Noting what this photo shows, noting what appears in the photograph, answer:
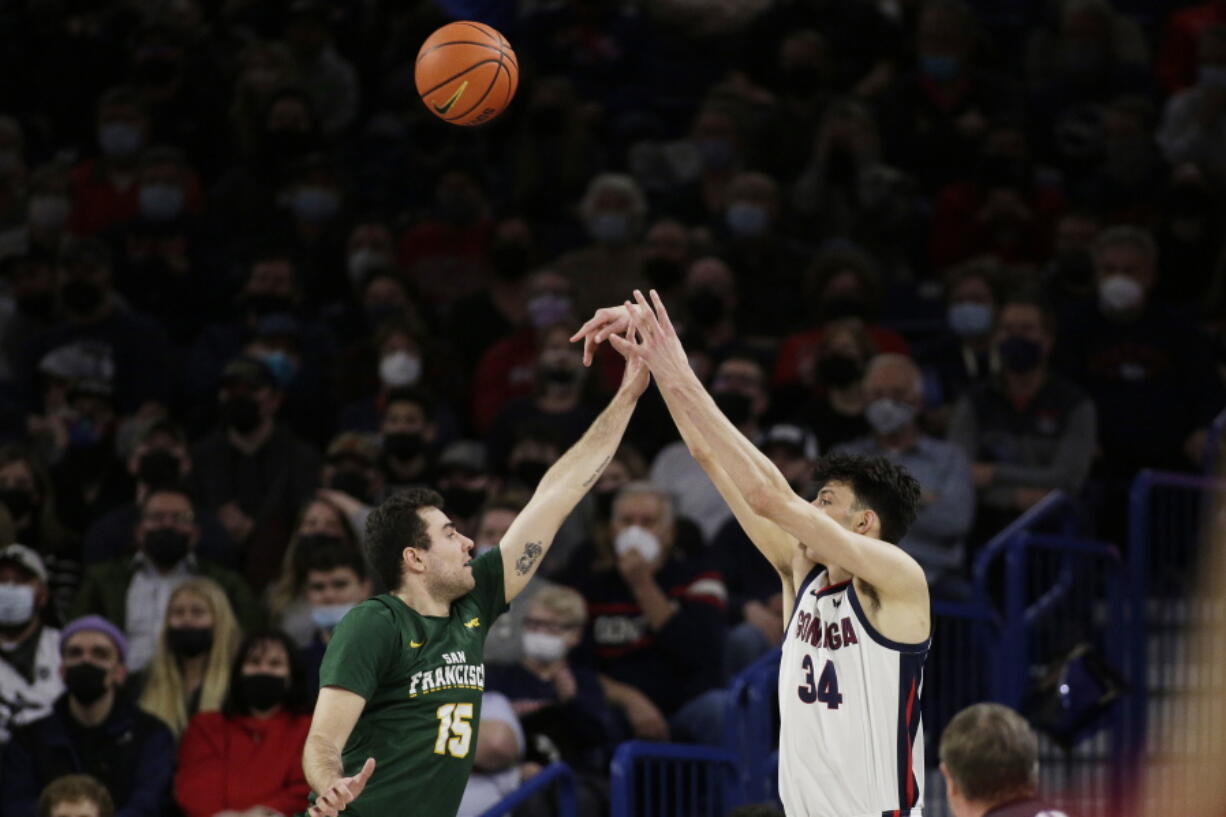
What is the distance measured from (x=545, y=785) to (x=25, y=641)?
299cm

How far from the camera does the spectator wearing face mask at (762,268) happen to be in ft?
46.9

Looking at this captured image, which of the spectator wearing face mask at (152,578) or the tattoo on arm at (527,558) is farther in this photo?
the spectator wearing face mask at (152,578)

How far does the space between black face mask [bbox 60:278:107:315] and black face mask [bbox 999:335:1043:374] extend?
19.8 ft

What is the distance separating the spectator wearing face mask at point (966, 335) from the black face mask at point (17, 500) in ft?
18.2

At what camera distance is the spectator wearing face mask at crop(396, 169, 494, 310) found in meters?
14.9

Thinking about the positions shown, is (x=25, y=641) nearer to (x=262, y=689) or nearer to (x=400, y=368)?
(x=262, y=689)

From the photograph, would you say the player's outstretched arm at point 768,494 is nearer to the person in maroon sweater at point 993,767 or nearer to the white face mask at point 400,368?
the person in maroon sweater at point 993,767

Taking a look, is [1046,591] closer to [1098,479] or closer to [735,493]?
[1098,479]

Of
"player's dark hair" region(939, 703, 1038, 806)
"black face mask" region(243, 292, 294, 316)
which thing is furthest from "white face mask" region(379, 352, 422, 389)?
"player's dark hair" region(939, 703, 1038, 806)

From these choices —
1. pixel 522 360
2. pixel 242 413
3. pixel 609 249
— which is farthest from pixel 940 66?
pixel 242 413

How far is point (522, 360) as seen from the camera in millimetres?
13570

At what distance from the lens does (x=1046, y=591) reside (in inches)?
458

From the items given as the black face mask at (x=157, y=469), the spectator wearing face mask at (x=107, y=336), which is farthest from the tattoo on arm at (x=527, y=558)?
the spectator wearing face mask at (x=107, y=336)

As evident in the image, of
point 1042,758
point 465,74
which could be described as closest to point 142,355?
point 465,74
